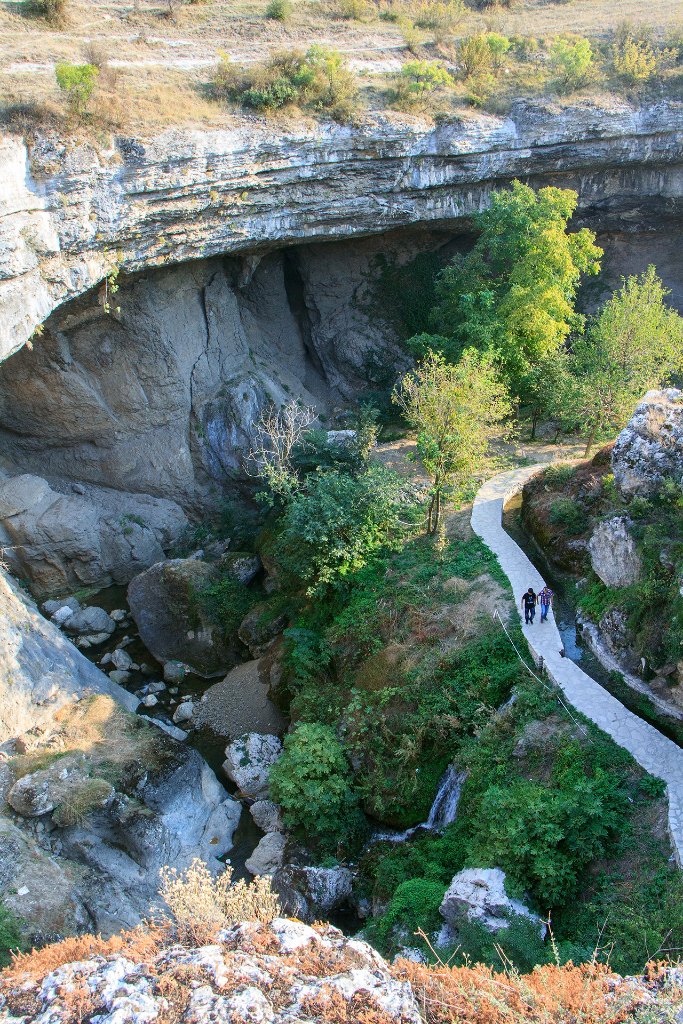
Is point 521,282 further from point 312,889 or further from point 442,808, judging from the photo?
point 312,889

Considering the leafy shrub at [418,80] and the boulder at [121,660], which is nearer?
the boulder at [121,660]

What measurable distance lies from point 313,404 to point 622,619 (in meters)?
16.4

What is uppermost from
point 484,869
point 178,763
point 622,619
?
point 622,619

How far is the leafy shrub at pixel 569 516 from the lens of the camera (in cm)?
1725

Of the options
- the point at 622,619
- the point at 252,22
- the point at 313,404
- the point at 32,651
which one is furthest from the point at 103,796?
the point at 252,22

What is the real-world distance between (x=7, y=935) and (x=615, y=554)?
12061 millimetres

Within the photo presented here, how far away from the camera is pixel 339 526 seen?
1719cm

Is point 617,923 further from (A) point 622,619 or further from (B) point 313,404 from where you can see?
(B) point 313,404

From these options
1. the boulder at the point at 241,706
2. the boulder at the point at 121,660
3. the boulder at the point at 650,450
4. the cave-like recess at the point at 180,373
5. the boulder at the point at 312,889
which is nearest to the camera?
the boulder at the point at 312,889

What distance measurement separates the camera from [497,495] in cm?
2036

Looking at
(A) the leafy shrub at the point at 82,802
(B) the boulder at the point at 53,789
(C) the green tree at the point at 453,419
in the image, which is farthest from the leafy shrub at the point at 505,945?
(C) the green tree at the point at 453,419

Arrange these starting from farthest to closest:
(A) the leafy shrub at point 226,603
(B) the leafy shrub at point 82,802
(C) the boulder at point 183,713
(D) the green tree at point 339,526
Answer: (A) the leafy shrub at point 226,603 → (C) the boulder at point 183,713 → (D) the green tree at point 339,526 → (B) the leafy shrub at point 82,802

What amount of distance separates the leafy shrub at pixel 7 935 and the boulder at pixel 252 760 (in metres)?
5.42

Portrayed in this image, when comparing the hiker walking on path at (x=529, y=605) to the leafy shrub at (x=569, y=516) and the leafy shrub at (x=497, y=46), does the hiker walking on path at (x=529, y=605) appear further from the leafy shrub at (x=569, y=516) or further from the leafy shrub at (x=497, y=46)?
the leafy shrub at (x=497, y=46)
